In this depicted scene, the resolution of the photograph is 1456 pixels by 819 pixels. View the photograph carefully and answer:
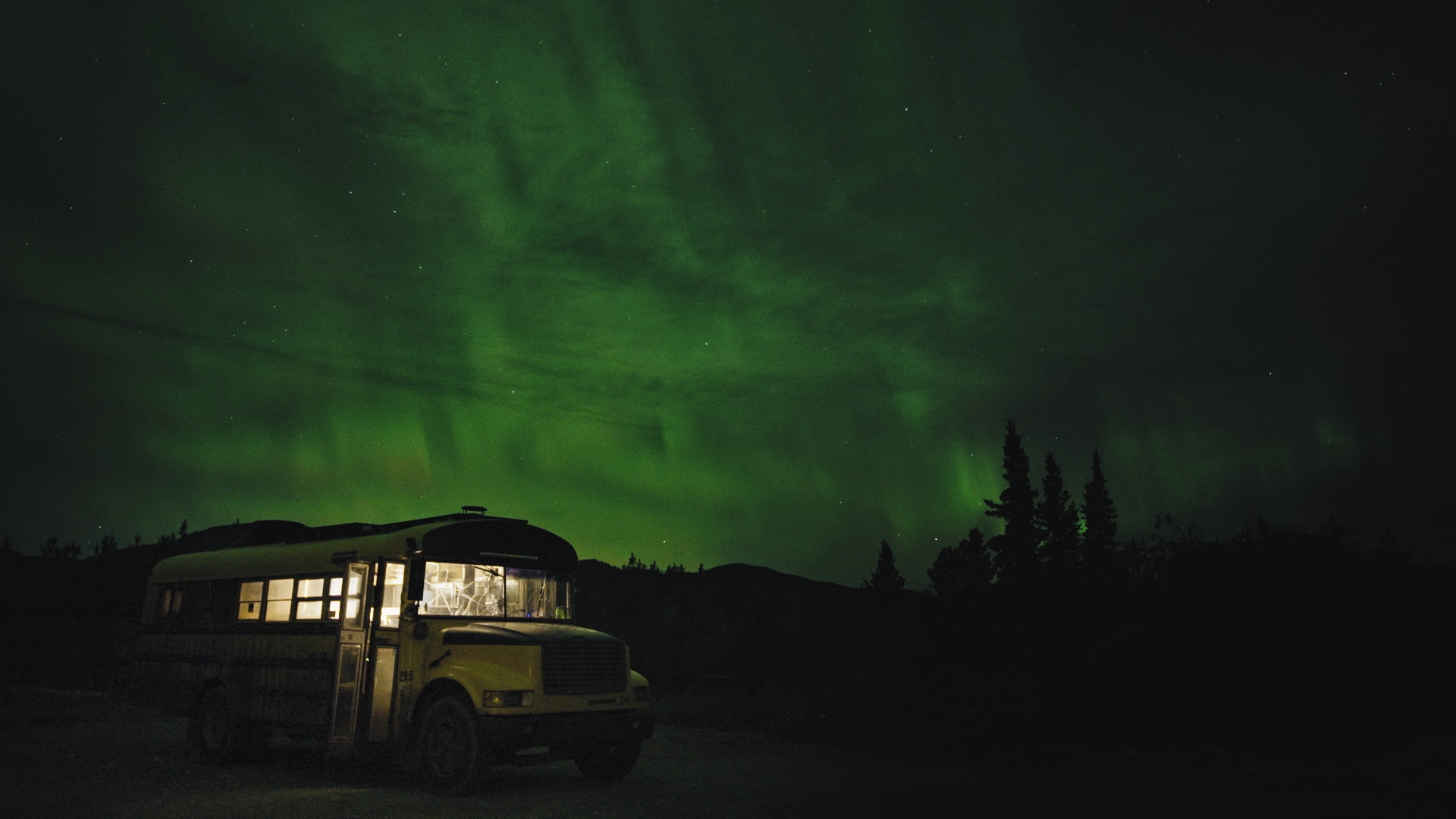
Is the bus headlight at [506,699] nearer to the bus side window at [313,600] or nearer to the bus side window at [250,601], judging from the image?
the bus side window at [313,600]

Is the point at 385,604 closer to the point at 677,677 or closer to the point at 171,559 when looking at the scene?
the point at 171,559

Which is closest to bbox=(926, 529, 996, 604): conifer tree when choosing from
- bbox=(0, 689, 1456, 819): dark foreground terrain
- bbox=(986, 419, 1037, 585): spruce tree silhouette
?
bbox=(986, 419, 1037, 585): spruce tree silhouette

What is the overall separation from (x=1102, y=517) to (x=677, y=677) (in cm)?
7184

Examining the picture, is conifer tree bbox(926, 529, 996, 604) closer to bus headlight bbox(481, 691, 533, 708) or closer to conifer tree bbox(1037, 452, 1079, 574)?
conifer tree bbox(1037, 452, 1079, 574)

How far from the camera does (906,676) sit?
2820cm

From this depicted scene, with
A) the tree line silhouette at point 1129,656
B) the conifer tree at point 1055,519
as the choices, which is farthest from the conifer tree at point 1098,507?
the tree line silhouette at point 1129,656

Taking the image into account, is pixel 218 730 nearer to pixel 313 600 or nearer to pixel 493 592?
pixel 313 600

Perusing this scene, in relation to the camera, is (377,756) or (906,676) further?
(906,676)

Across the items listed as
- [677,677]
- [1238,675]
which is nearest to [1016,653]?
[1238,675]

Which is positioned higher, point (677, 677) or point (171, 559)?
point (171, 559)

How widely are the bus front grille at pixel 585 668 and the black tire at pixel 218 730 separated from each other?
519 cm

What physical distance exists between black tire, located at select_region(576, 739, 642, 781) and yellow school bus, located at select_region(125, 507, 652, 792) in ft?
0.07

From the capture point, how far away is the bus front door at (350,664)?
11734 mm

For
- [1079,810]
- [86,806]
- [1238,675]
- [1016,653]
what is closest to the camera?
[86,806]
